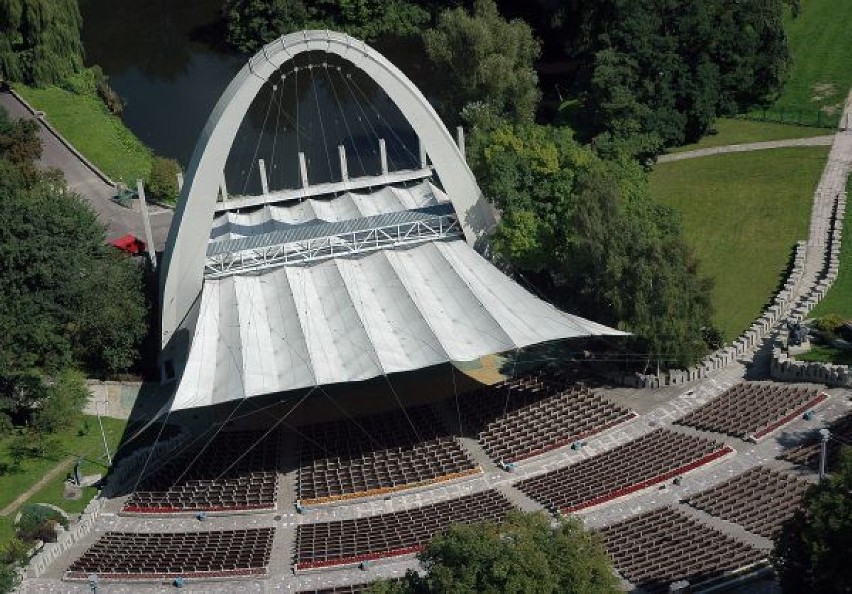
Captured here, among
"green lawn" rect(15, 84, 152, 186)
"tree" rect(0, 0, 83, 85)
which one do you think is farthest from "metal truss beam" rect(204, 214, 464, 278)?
"tree" rect(0, 0, 83, 85)

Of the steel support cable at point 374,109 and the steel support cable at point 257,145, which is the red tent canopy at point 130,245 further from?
the steel support cable at point 374,109

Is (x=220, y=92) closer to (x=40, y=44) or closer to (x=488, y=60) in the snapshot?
(x=40, y=44)

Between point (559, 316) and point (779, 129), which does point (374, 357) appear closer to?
point (559, 316)

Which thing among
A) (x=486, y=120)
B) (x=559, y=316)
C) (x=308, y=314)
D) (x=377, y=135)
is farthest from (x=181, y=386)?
(x=377, y=135)

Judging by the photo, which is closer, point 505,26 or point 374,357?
point 374,357

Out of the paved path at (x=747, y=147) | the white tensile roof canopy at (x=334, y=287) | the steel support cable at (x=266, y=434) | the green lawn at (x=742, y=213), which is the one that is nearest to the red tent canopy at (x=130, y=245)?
the white tensile roof canopy at (x=334, y=287)

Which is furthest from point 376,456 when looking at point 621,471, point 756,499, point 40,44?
point 40,44
